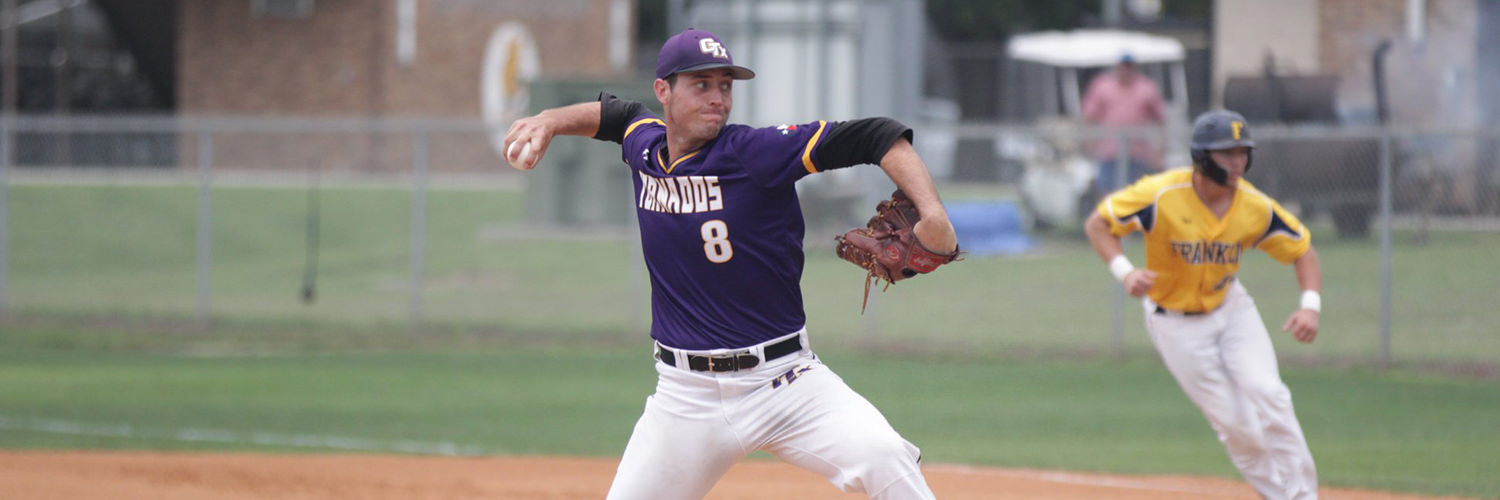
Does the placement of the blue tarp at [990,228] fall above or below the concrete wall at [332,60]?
below

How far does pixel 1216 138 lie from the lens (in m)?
7.47

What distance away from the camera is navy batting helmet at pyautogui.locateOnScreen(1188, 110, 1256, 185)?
7.45 metres

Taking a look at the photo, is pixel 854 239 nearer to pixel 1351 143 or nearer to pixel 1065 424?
pixel 1065 424

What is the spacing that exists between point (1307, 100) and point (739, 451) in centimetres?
1585

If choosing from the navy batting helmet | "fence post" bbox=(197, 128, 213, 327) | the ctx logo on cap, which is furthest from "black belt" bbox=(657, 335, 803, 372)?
"fence post" bbox=(197, 128, 213, 327)

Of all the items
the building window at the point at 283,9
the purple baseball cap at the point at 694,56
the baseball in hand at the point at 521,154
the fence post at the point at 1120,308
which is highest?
the building window at the point at 283,9

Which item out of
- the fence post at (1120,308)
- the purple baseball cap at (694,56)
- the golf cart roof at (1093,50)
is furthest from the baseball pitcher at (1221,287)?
the golf cart roof at (1093,50)

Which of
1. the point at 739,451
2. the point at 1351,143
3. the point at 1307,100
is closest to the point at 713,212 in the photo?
the point at 739,451

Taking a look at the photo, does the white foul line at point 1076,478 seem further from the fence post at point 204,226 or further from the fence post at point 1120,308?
the fence post at point 204,226

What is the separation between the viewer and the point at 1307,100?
19.4 metres

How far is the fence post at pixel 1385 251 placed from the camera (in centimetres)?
1386

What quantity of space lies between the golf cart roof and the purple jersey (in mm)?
21369

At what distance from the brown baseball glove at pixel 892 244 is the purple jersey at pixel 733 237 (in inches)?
9.3

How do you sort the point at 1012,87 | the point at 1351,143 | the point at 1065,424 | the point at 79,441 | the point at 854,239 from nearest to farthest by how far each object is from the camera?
the point at 854,239, the point at 79,441, the point at 1065,424, the point at 1351,143, the point at 1012,87
